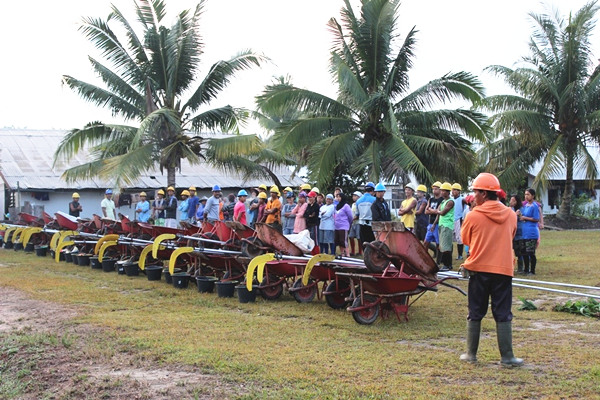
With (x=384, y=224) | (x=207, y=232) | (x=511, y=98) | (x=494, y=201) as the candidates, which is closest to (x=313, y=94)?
(x=207, y=232)

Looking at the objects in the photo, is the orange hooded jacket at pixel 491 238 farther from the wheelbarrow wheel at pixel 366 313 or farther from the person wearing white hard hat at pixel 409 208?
the person wearing white hard hat at pixel 409 208

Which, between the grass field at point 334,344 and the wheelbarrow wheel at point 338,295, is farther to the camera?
the wheelbarrow wheel at point 338,295

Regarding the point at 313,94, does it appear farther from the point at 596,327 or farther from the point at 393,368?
the point at 393,368

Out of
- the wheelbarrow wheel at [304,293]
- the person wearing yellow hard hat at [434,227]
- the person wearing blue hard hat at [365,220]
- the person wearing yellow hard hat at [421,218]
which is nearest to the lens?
the wheelbarrow wheel at [304,293]

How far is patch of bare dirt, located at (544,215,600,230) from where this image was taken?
96.2 ft

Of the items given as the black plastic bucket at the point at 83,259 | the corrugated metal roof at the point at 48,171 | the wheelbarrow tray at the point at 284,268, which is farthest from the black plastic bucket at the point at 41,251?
the wheelbarrow tray at the point at 284,268

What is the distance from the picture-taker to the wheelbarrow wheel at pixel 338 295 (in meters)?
9.81

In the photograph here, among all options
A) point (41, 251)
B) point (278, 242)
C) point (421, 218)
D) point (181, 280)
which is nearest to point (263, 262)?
point (278, 242)

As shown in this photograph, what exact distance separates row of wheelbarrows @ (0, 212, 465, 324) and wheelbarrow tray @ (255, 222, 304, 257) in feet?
0.05

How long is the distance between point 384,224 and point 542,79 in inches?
797

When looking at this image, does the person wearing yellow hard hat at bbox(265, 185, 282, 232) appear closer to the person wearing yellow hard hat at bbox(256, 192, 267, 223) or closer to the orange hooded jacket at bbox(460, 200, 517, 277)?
the person wearing yellow hard hat at bbox(256, 192, 267, 223)

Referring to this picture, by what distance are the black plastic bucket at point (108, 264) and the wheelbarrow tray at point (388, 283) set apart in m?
7.92

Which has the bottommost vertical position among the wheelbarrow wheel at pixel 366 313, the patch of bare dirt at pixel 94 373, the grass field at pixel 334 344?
the patch of bare dirt at pixel 94 373

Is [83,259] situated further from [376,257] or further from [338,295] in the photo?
[376,257]
